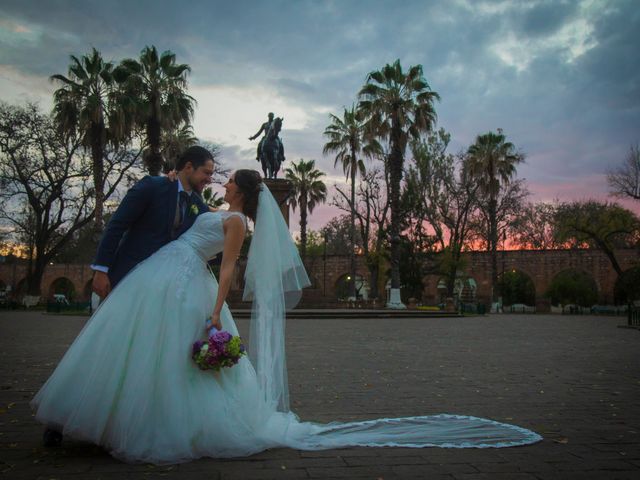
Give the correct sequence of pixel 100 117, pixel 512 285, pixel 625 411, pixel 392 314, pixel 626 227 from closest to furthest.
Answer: pixel 625 411
pixel 100 117
pixel 392 314
pixel 626 227
pixel 512 285

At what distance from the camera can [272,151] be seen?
2631cm

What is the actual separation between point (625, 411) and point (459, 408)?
4.25 ft

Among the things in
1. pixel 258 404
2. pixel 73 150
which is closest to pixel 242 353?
pixel 258 404

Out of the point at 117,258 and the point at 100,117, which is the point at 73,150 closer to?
the point at 100,117

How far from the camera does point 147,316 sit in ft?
10.6

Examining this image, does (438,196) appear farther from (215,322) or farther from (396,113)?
(215,322)

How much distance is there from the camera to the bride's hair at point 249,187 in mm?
3596

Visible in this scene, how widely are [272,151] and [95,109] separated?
24.8 feet

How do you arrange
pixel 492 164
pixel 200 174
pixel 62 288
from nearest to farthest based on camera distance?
pixel 200 174 → pixel 492 164 → pixel 62 288

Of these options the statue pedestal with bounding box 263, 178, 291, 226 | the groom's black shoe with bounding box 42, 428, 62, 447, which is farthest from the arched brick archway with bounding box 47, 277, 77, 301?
the groom's black shoe with bounding box 42, 428, 62, 447

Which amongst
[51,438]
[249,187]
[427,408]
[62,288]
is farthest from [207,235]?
[62,288]

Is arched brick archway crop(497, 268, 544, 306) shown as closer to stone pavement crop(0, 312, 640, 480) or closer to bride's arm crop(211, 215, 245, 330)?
stone pavement crop(0, 312, 640, 480)

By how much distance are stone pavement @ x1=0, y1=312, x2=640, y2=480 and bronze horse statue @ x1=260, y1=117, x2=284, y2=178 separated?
1696cm

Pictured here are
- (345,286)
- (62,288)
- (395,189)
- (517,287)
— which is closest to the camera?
(395,189)
